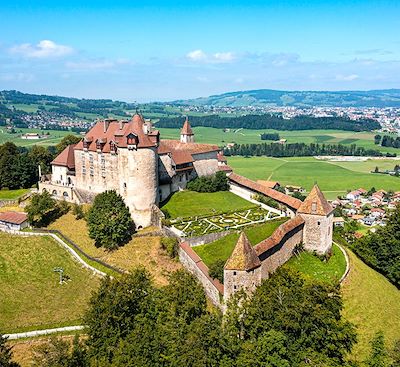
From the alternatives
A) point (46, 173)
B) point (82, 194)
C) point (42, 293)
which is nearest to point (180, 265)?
point (42, 293)

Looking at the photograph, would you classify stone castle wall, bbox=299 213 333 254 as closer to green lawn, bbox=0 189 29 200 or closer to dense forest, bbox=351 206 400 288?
dense forest, bbox=351 206 400 288

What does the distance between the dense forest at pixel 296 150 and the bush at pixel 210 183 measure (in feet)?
358

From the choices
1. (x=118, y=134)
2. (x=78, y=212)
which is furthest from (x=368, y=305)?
(x=78, y=212)

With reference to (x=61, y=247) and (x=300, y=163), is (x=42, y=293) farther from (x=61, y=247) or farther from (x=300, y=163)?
(x=300, y=163)

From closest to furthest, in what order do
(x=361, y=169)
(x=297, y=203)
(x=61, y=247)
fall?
(x=61, y=247) < (x=297, y=203) < (x=361, y=169)

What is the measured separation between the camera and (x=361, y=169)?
153250 mm

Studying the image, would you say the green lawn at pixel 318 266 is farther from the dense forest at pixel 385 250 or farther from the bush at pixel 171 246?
the bush at pixel 171 246

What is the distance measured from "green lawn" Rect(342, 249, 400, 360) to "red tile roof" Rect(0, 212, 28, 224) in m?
39.8

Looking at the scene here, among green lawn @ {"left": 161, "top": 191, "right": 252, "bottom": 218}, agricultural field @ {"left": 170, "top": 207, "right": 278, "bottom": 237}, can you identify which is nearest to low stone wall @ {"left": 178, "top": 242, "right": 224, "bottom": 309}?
agricultural field @ {"left": 170, "top": 207, "right": 278, "bottom": 237}

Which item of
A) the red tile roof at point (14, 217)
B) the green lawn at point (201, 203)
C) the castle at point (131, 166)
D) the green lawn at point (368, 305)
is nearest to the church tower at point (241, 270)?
the green lawn at point (368, 305)

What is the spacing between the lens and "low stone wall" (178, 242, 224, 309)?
138 ft

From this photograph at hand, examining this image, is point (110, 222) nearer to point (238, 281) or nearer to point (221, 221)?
point (221, 221)

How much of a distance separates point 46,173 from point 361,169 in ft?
360

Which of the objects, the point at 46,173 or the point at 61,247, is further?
the point at 46,173
